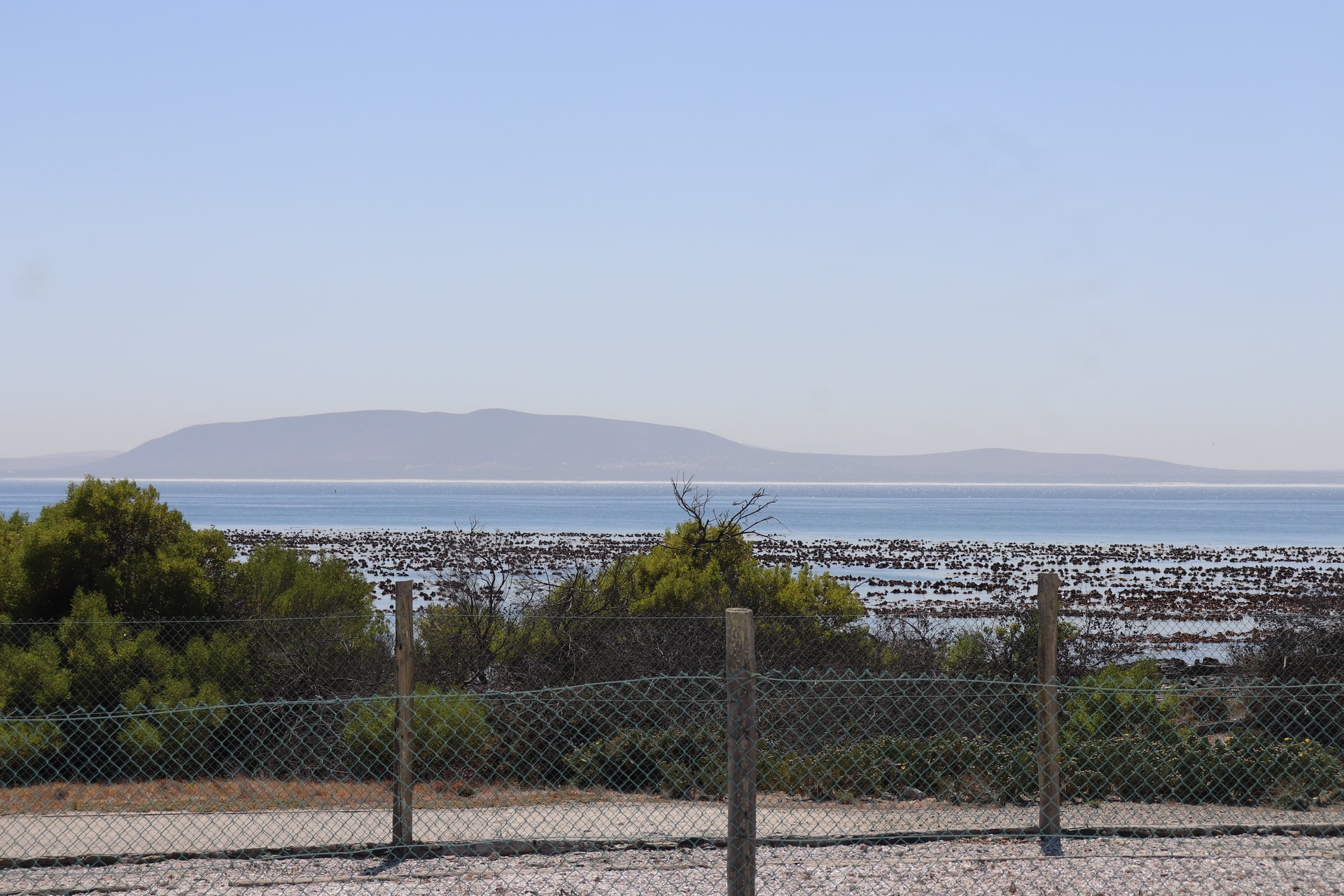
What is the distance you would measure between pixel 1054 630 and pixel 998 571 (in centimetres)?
4241

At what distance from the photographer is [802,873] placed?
5.82 metres

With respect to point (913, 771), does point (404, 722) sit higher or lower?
higher

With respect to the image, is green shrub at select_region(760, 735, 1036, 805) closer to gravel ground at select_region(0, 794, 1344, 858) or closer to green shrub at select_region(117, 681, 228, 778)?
gravel ground at select_region(0, 794, 1344, 858)

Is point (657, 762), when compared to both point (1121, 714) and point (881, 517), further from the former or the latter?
point (881, 517)

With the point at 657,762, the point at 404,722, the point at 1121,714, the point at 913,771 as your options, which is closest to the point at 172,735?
the point at 404,722

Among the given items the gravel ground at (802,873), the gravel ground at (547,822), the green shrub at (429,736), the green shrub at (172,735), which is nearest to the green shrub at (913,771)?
the gravel ground at (547,822)

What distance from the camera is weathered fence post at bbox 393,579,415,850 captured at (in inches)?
247

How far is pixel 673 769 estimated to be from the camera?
26.7 ft

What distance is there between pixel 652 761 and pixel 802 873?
275 cm

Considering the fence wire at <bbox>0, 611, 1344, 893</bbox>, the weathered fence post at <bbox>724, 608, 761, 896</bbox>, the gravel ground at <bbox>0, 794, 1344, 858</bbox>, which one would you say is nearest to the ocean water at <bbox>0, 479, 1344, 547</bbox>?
the fence wire at <bbox>0, 611, 1344, 893</bbox>

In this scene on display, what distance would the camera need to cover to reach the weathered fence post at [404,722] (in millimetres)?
6281

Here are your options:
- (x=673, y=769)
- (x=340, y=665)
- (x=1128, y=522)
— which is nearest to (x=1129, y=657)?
(x=673, y=769)

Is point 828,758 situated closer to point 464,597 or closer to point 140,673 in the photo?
point 464,597

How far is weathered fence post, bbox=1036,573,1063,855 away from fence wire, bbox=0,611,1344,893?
0.41ft
